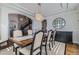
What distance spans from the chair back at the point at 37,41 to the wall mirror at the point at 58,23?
25 centimetres

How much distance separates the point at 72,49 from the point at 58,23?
44cm

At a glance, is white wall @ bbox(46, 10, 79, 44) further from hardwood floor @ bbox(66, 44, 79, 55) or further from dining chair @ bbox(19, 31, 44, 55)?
dining chair @ bbox(19, 31, 44, 55)

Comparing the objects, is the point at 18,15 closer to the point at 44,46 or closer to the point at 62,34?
the point at 44,46

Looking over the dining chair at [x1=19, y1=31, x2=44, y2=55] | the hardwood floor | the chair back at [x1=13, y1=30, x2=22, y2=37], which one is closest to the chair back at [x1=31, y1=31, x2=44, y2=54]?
the dining chair at [x1=19, y1=31, x2=44, y2=55]

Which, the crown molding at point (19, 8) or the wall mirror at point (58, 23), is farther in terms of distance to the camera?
Answer: the wall mirror at point (58, 23)

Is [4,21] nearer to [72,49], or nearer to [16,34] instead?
[16,34]

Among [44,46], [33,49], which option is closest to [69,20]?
[44,46]

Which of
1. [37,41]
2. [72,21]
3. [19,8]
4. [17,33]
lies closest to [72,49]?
[72,21]

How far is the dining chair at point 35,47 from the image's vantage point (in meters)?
1.23

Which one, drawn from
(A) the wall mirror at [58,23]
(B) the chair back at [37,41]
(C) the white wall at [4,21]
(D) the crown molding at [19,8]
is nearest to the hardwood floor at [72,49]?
(A) the wall mirror at [58,23]

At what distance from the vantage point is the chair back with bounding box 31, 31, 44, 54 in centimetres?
126

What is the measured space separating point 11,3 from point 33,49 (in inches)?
29.5

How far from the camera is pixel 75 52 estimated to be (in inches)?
45.1

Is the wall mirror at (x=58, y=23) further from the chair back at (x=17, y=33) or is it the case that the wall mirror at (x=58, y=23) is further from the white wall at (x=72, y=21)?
the chair back at (x=17, y=33)
